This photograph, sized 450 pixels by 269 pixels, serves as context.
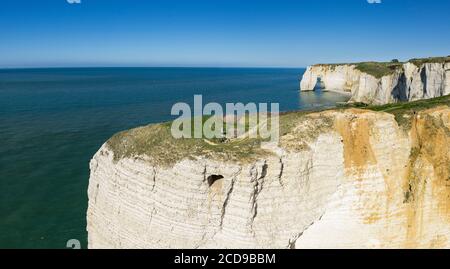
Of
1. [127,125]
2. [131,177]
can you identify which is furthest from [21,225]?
[127,125]

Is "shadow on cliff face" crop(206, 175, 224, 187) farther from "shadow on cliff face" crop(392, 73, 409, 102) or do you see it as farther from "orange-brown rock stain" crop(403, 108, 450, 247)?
"shadow on cliff face" crop(392, 73, 409, 102)

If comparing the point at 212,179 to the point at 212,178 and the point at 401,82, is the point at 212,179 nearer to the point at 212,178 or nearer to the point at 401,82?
the point at 212,178

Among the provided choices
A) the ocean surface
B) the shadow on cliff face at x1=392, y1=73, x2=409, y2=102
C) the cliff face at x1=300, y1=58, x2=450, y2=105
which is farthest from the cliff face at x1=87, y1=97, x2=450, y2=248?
the shadow on cliff face at x1=392, y1=73, x2=409, y2=102

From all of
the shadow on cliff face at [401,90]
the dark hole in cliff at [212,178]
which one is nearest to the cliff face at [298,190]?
the dark hole in cliff at [212,178]

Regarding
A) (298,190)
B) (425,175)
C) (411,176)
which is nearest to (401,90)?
(425,175)

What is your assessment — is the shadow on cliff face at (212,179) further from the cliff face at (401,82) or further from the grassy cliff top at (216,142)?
the cliff face at (401,82)

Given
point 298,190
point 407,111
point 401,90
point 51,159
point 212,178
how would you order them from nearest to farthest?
point 212,178, point 298,190, point 407,111, point 51,159, point 401,90

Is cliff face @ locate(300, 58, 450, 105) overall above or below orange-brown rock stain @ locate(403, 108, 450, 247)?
above
